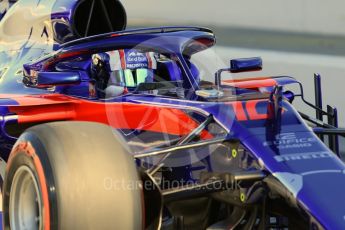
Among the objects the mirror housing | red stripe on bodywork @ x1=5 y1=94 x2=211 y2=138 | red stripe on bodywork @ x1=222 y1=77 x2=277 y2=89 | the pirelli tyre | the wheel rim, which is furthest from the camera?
red stripe on bodywork @ x1=222 y1=77 x2=277 y2=89

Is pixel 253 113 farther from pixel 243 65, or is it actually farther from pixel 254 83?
pixel 254 83

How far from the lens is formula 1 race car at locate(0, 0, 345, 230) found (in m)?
2.65

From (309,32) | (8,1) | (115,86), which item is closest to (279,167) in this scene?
(115,86)

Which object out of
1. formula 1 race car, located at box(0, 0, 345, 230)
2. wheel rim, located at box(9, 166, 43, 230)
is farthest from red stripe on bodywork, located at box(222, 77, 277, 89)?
wheel rim, located at box(9, 166, 43, 230)

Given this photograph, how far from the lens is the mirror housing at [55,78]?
3.34 m

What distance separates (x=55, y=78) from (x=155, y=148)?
60cm

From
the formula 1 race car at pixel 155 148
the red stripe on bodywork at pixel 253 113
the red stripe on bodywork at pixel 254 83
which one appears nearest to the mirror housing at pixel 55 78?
the formula 1 race car at pixel 155 148

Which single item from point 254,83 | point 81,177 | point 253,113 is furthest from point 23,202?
point 254,83

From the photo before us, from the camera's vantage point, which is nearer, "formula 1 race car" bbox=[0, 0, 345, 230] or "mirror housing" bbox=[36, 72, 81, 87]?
"formula 1 race car" bbox=[0, 0, 345, 230]

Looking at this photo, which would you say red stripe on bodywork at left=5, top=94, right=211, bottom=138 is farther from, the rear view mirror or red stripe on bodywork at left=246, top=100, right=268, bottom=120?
the rear view mirror

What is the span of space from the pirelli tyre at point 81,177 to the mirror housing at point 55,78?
0.46m

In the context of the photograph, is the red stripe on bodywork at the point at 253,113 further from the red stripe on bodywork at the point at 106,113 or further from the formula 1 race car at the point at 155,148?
the red stripe on bodywork at the point at 106,113

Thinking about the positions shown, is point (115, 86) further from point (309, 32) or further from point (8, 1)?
point (309, 32)

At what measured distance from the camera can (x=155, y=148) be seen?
3158 millimetres
